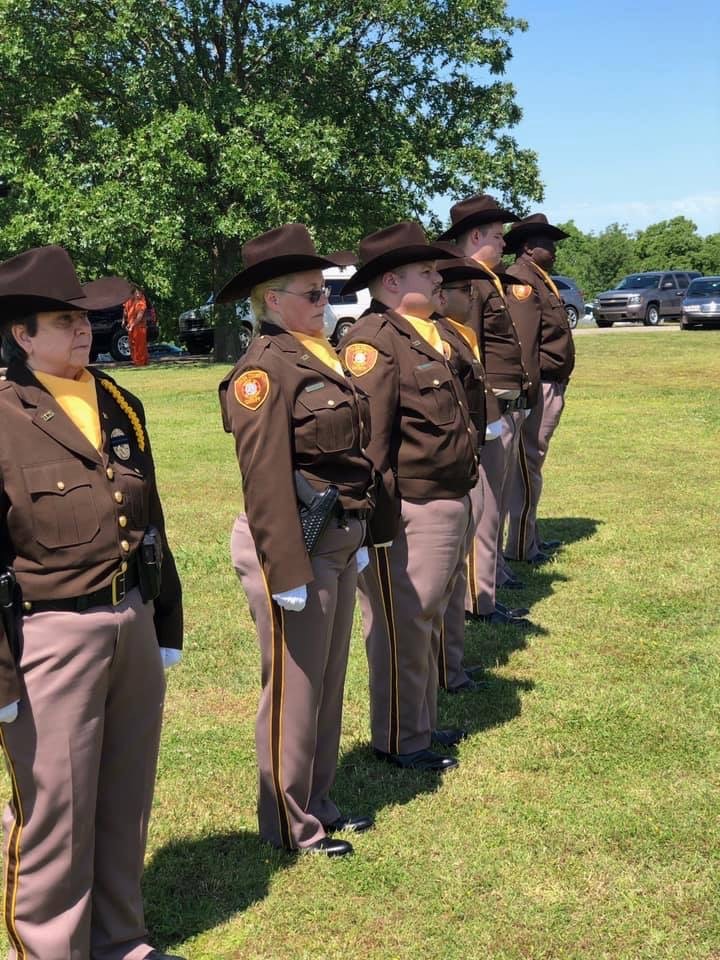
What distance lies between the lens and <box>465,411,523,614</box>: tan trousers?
7117 mm

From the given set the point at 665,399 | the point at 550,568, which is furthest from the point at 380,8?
the point at 550,568

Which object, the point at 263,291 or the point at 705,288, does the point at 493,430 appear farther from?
the point at 705,288

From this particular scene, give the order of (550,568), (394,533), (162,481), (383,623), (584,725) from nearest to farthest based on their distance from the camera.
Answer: (394,533) → (383,623) → (584,725) → (550,568) → (162,481)

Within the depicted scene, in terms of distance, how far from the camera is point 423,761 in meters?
5.07

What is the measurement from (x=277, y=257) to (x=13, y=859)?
6.97 feet

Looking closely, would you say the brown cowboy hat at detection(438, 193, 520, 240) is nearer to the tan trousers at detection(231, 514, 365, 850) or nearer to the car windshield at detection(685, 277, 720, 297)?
the tan trousers at detection(231, 514, 365, 850)

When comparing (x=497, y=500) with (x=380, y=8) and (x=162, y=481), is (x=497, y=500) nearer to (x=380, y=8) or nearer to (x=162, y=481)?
(x=162, y=481)

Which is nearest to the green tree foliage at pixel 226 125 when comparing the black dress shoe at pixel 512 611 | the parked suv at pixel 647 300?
the parked suv at pixel 647 300

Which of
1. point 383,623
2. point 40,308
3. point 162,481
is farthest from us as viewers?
point 162,481

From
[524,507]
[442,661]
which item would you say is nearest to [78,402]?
[442,661]

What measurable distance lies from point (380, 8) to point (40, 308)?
88.3 feet

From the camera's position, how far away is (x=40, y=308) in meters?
3.07

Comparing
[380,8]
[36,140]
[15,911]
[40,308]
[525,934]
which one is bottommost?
[525,934]

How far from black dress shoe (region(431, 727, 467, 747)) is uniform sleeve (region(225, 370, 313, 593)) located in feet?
5.83
